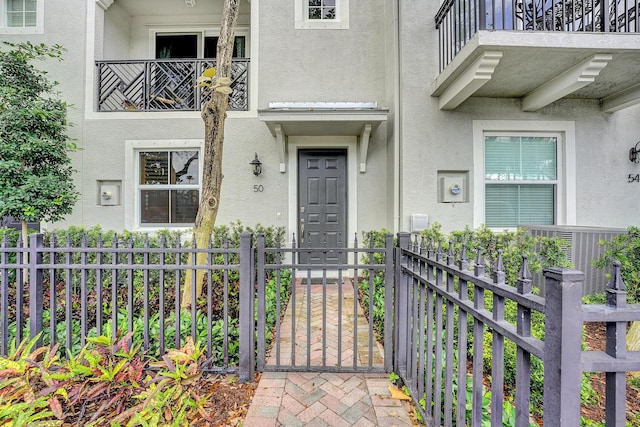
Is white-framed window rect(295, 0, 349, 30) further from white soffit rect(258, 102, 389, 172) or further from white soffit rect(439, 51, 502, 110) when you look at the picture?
white soffit rect(439, 51, 502, 110)

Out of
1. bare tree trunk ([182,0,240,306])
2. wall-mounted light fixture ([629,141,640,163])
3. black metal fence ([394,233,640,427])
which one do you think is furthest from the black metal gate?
wall-mounted light fixture ([629,141,640,163])

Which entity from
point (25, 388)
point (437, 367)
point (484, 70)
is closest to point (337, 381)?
point (437, 367)

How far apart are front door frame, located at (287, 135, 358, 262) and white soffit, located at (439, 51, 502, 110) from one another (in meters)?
1.75

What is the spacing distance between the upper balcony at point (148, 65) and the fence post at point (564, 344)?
5.63m

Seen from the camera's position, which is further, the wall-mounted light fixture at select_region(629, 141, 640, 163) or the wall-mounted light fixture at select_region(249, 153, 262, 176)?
the wall-mounted light fixture at select_region(249, 153, 262, 176)

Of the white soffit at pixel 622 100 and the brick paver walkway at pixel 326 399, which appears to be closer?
the brick paver walkway at pixel 326 399

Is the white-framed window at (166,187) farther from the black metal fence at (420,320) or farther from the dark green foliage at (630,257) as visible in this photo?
the dark green foliage at (630,257)

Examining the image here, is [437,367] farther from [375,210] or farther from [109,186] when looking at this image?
[109,186]

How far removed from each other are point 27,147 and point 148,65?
2.80 meters

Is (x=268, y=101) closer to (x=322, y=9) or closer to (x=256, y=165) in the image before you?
(x=256, y=165)

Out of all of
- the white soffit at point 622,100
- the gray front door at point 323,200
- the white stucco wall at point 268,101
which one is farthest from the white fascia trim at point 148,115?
the white soffit at point 622,100

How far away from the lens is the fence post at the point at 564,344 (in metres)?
0.87

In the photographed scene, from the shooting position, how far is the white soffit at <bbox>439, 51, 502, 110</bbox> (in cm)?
355

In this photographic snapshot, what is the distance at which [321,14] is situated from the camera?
5715mm
